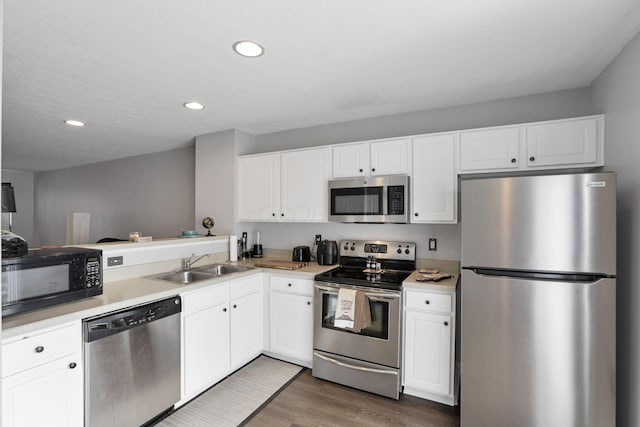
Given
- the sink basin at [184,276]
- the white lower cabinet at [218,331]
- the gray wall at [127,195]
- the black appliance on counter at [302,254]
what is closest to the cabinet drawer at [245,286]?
the white lower cabinet at [218,331]

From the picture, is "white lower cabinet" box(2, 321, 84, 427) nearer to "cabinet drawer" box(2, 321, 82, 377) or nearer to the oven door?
"cabinet drawer" box(2, 321, 82, 377)

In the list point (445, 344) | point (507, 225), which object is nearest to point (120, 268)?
point (445, 344)

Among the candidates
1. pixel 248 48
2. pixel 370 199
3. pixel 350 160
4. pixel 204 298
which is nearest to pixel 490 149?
pixel 370 199

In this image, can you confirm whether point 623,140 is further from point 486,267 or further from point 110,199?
point 110,199

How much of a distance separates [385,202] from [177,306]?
1.88 m

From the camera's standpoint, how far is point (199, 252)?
323 centimetres

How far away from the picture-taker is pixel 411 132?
3.09 metres

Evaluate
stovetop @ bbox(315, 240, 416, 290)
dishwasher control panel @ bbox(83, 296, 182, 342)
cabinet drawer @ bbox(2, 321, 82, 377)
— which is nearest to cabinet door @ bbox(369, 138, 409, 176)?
stovetop @ bbox(315, 240, 416, 290)

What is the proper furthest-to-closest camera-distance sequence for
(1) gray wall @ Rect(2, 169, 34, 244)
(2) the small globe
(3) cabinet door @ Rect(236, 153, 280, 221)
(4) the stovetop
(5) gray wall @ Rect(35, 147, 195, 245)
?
(1) gray wall @ Rect(2, 169, 34, 244) < (5) gray wall @ Rect(35, 147, 195, 245) < (2) the small globe < (3) cabinet door @ Rect(236, 153, 280, 221) < (4) the stovetop

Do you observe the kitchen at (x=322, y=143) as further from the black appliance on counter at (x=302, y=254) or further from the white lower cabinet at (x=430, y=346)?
the white lower cabinet at (x=430, y=346)

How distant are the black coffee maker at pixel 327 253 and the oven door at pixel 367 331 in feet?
1.78

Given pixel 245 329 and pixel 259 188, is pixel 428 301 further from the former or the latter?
pixel 259 188

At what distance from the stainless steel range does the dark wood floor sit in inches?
3.7

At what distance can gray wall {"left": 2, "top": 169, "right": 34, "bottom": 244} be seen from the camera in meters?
6.79
